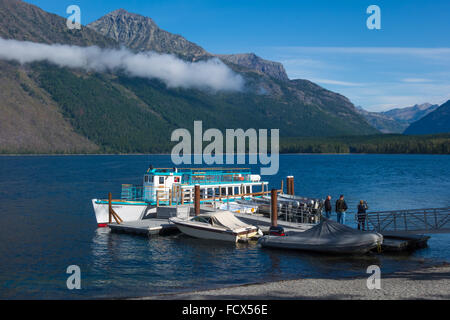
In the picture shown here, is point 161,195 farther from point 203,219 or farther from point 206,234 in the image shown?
point 206,234

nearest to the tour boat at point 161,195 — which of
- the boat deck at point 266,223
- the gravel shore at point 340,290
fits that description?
the boat deck at point 266,223

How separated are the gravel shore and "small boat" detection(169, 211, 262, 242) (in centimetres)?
1257

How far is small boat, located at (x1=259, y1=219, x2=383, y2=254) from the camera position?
29344mm

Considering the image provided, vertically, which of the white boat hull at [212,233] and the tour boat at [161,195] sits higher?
the tour boat at [161,195]

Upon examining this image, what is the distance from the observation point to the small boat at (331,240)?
29.3m

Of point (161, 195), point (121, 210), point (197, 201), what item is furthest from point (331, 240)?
point (121, 210)

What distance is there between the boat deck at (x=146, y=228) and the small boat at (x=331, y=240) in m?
10.4

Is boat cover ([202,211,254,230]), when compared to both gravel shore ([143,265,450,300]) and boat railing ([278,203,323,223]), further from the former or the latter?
gravel shore ([143,265,450,300])

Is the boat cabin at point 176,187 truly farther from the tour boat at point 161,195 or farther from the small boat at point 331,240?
the small boat at point 331,240

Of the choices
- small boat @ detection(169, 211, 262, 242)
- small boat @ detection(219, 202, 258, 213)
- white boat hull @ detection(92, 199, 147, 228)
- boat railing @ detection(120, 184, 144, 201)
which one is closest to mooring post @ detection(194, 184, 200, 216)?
small boat @ detection(169, 211, 262, 242)

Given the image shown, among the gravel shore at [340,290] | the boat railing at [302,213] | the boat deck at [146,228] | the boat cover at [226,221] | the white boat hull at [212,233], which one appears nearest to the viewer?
the gravel shore at [340,290]
